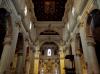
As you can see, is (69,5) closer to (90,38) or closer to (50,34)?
(90,38)

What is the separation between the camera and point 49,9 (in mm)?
20938

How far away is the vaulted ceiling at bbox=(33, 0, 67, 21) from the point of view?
19453mm

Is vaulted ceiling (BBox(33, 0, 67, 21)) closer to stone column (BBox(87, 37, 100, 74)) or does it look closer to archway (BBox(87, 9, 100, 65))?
archway (BBox(87, 9, 100, 65))

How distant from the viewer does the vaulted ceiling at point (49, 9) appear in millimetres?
19453

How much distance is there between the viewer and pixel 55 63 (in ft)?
105

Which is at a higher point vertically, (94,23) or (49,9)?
(49,9)

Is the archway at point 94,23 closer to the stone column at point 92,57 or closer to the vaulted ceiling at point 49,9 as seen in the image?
the stone column at point 92,57

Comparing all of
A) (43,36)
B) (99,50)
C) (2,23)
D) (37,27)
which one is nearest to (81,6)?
(99,50)

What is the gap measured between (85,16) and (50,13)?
35.0 feet

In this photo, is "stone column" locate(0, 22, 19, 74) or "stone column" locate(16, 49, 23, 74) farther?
"stone column" locate(16, 49, 23, 74)

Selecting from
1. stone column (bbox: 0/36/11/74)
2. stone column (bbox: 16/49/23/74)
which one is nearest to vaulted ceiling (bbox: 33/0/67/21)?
stone column (bbox: 16/49/23/74)

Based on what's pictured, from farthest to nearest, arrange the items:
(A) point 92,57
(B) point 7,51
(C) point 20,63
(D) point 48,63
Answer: (D) point 48,63
(C) point 20,63
(A) point 92,57
(B) point 7,51

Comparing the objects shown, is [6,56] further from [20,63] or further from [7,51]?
[20,63]

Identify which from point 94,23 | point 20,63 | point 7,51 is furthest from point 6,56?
point 94,23
